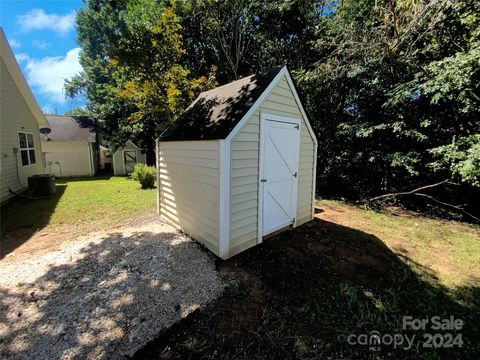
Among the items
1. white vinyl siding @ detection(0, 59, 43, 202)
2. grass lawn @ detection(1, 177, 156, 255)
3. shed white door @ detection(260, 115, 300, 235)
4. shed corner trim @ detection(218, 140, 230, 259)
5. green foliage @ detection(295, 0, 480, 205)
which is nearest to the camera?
shed corner trim @ detection(218, 140, 230, 259)

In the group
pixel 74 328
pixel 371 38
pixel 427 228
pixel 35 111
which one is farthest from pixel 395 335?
pixel 35 111

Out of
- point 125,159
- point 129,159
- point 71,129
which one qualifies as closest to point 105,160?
point 71,129

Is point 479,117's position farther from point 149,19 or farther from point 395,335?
point 149,19

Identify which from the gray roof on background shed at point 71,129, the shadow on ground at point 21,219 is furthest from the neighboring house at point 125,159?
the shadow on ground at point 21,219

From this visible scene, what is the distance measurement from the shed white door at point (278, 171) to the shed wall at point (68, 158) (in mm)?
15246

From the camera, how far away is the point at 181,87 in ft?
34.5

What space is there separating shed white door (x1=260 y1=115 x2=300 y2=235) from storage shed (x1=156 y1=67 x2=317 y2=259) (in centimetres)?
2

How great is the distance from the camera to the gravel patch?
90.8 inches

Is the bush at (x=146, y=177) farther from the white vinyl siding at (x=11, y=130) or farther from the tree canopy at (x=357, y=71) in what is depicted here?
the white vinyl siding at (x=11, y=130)

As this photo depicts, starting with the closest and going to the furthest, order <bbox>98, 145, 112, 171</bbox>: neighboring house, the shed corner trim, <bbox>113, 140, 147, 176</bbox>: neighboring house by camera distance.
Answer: the shed corner trim < <bbox>113, 140, 147, 176</bbox>: neighboring house < <bbox>98, 145, 112, 171</bbox>: neighboring house

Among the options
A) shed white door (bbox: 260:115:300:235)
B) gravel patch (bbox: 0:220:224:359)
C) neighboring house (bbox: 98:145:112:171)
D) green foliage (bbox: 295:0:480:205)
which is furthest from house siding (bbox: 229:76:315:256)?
neighboring house (bbox: 98:145:112:171)

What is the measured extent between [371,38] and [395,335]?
887 cm

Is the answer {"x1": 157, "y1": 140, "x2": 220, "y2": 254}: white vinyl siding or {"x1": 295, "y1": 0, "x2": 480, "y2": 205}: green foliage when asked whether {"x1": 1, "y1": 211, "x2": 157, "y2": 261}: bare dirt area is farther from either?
{"x1": 295, "y1": 0, "x2": 480, "y2": 205}: green foliage

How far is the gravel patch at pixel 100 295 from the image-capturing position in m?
2.31
